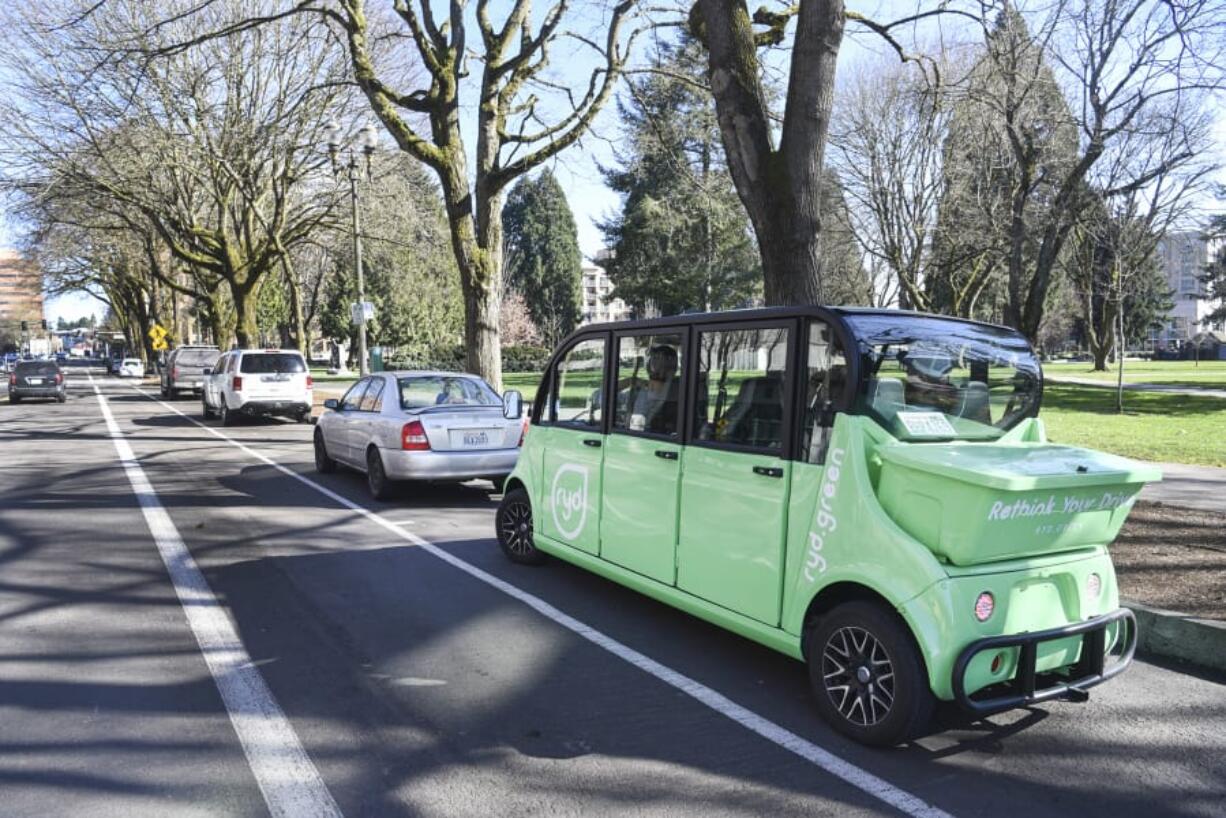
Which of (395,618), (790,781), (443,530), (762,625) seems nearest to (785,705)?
(762,625)

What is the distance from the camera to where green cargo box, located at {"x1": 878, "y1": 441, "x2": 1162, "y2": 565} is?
3.67 metres

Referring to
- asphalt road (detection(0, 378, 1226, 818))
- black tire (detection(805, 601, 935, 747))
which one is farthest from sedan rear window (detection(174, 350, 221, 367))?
black tire (detection(805, 601, 935, 747))

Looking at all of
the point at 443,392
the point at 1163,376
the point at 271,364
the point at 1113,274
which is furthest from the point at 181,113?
the point at 1163,376

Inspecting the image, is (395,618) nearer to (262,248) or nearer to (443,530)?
(443,530)

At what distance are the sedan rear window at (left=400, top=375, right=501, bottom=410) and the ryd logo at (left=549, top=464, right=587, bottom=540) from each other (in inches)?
180

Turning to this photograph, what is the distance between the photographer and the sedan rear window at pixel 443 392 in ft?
35.7

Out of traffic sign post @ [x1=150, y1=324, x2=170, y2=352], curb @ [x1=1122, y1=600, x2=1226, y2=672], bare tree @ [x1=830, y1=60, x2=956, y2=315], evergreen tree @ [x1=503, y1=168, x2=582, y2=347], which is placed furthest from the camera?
evergreen tree @ [x1=503, y1=168, x2=582, y2=347]

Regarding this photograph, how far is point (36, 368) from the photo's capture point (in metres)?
32.7

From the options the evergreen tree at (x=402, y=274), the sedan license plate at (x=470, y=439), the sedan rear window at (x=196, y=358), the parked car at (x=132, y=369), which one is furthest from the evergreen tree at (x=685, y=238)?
the parked car at (x=132, y=369)

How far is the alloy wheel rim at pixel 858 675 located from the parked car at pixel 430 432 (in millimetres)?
6153

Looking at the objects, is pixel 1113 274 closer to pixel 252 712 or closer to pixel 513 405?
pixel 513 405

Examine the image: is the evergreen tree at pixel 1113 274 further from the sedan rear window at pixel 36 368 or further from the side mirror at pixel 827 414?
the sedan rear window at pixel 36 368

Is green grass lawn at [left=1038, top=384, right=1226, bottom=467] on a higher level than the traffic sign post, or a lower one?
lower

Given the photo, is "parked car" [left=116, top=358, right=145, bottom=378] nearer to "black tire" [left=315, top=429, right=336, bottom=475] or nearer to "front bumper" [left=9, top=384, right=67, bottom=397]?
"front bumper" [left=9, top=384, right=67, bottom=397]
